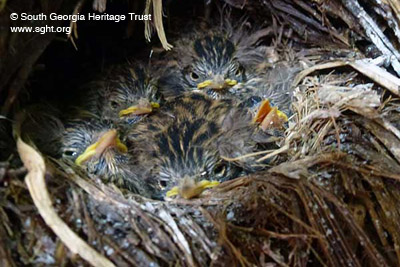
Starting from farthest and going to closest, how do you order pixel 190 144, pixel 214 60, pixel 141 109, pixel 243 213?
pixel 214 60 → pixel 141 109 → pixel 190 144 → pixel 243 213

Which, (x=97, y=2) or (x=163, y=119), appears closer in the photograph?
(x=97, y=2)

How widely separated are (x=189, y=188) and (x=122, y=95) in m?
0.67

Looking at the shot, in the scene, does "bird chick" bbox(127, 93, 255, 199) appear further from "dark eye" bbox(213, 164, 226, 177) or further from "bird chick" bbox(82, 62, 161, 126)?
"bird chick" bbox(82, 62, 161, 126)

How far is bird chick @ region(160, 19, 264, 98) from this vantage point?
6.61 feet

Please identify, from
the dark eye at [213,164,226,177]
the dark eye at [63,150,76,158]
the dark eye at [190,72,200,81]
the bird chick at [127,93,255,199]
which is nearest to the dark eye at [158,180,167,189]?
the bird chick at [127,93,255,199]

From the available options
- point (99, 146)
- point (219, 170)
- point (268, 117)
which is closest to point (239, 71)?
point (268, 117)

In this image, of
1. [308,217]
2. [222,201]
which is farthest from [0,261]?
[308,217]

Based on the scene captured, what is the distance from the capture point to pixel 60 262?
1.03 meters

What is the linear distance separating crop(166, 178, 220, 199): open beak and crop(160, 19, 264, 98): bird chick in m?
0.61

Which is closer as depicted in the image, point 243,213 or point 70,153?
point 243,213

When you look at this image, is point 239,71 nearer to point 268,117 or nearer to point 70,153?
point 268,117

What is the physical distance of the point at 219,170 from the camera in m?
1.56

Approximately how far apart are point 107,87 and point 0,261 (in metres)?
1.03

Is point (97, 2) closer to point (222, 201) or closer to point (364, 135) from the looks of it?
point (222, 201)
